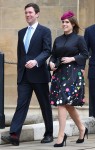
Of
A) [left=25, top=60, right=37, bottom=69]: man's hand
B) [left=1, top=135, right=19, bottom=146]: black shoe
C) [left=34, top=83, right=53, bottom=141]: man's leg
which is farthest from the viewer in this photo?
[left=34, top=83, right=53, bottom=141]: man's leg

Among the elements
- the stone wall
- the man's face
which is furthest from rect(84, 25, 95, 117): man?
the stone wall

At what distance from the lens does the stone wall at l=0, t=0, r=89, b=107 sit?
43.9 ft

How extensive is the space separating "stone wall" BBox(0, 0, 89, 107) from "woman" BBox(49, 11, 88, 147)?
16.1 ft

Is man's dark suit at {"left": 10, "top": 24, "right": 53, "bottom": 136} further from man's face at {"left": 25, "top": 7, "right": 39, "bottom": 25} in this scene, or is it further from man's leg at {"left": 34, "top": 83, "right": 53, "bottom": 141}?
man's face at {"left": 25, "top": 7, "right": 39, "bottom": 25}

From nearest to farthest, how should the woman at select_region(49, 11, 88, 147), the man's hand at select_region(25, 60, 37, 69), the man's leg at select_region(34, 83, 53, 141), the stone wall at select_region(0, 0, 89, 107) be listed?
the man's hand at select_region(25, 60, 37, 69) < the woman at select_region(49, 11, 88, 147) < the man's leg at select_region(34, 83, 53, 141) < the stone wall at select_region(0, 0, 89, 107)

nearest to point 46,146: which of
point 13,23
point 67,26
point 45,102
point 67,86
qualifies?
point 45,102

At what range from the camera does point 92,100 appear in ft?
31.8

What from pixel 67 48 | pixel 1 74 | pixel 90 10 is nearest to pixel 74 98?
pixel 67 48

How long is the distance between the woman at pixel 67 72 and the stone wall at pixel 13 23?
492cm

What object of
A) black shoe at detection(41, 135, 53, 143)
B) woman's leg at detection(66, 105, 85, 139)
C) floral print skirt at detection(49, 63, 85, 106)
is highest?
floral print skirt at detection(49, 63, 85, 106)

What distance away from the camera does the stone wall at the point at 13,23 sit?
13.4 meters

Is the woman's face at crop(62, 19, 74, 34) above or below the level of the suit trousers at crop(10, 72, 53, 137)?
above

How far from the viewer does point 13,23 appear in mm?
13523

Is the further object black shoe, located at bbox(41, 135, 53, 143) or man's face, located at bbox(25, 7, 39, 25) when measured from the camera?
black shoe, located at bbox(41, 135, 53, 143)
